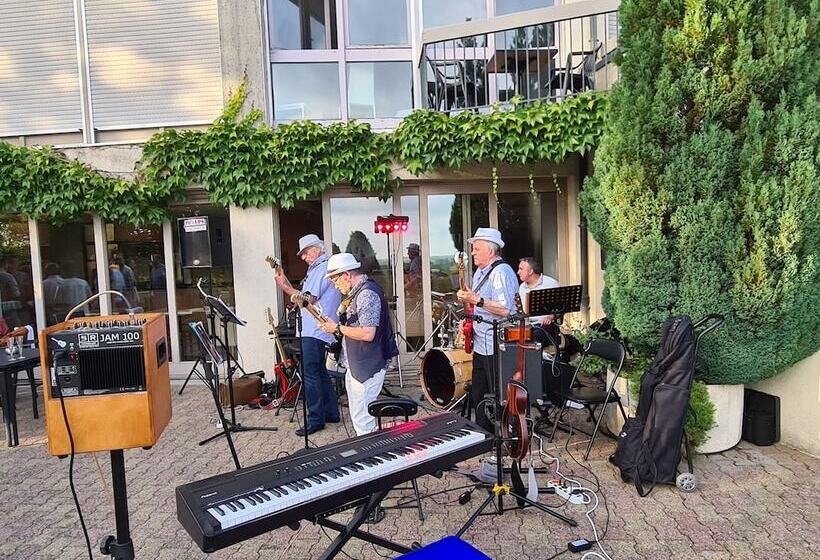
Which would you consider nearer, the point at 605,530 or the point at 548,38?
the point at 605,530

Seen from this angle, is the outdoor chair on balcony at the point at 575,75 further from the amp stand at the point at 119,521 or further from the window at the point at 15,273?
the window at the point at 15,273

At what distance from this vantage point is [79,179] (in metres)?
6.86

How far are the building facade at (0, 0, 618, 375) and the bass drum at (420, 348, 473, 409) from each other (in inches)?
66.7

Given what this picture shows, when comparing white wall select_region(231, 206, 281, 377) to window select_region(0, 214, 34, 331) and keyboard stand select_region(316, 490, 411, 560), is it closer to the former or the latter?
window select_region(0, 214, 34, 331)

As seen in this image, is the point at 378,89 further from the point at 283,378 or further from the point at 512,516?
the point at 512,516

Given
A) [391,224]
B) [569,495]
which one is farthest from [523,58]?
[569,495]

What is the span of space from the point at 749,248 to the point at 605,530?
249 centimetres

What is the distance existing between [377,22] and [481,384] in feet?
18.1

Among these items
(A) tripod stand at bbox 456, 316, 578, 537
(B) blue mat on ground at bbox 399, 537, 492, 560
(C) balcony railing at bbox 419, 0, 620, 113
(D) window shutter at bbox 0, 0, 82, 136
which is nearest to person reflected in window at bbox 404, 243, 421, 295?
(C) balcony railing at bbox 419, 0, 620, 113

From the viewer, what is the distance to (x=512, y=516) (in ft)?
11.5

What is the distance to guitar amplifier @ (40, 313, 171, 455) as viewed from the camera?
229 cm

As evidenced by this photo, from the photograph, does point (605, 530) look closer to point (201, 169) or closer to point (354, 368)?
point (354, 368)

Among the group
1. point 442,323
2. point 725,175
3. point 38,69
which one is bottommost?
point 442,323

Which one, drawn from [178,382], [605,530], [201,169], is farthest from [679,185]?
[178,382]
